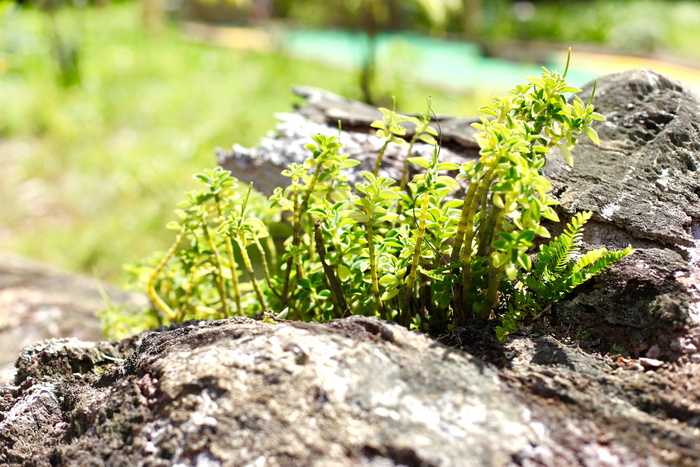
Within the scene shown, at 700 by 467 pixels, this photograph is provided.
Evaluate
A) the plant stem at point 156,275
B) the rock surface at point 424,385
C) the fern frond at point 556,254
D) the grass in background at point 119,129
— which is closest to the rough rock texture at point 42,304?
the grass in background at point 119,129

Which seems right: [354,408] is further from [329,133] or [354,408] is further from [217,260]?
[329,133]

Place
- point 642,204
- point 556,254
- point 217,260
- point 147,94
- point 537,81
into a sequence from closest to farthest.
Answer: point 537,81 < point 556,254 < point 642,204 < point 217,260 < point 147,94

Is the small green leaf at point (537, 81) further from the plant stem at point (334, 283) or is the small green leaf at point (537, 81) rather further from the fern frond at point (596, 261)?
the plant stem at point (334, 283)

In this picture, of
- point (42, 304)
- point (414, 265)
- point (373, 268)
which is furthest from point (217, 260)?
point (42, 304)

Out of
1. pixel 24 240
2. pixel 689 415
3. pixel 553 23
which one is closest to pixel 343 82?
pixel 24 240

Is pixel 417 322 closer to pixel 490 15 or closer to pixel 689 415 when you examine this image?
pixel 689 415

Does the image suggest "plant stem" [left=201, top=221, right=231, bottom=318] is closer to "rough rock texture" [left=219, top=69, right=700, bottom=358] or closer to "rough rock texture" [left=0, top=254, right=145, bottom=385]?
"rough rock texture" [left=219, top=69, right=700, bottom=358]
